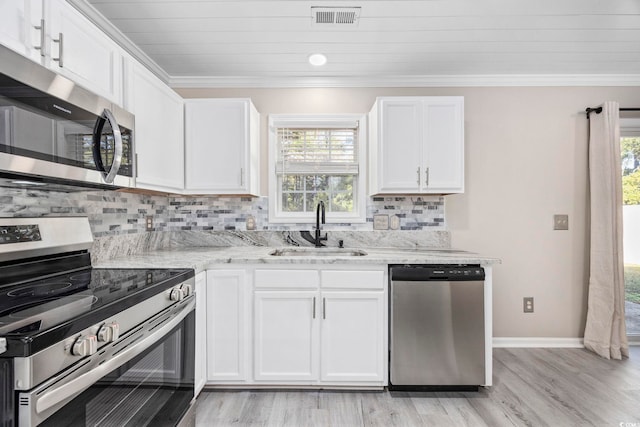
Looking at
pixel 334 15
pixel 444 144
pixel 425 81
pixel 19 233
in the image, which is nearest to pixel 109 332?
pixel 19 233

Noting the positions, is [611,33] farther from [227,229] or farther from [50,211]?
[50,211]

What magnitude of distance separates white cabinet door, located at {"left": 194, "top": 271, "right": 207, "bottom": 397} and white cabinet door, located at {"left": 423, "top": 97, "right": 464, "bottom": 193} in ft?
5.72

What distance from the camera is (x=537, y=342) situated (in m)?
2.89

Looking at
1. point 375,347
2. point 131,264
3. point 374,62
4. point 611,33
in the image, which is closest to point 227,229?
point 131,264

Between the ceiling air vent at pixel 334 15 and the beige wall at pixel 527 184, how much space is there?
89 cm

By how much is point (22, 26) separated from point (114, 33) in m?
1.04

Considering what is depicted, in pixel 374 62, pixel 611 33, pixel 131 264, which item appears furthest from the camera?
pixel 374 62

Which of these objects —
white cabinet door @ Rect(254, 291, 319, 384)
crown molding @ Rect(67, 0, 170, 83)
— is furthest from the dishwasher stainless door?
crown molding @ Rect(67, 0, 170, 83)

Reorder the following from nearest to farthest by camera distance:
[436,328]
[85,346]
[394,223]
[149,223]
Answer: [85,346] → [436,328] → [149,223] → [394,223]

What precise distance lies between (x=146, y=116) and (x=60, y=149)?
817 mm

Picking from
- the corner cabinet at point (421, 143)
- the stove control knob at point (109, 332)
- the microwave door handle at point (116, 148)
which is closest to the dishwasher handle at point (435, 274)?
the corner cabinet at point (421, 143)

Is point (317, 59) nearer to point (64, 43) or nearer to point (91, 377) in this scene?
point (64, 43)

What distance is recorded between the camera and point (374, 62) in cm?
263

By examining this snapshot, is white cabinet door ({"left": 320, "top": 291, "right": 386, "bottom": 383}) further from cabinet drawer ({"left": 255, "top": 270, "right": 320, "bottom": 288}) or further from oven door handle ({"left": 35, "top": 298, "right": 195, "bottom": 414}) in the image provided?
oven door handle ({"left": 35, "top": 298, "right": 195, "bottom": 414})
